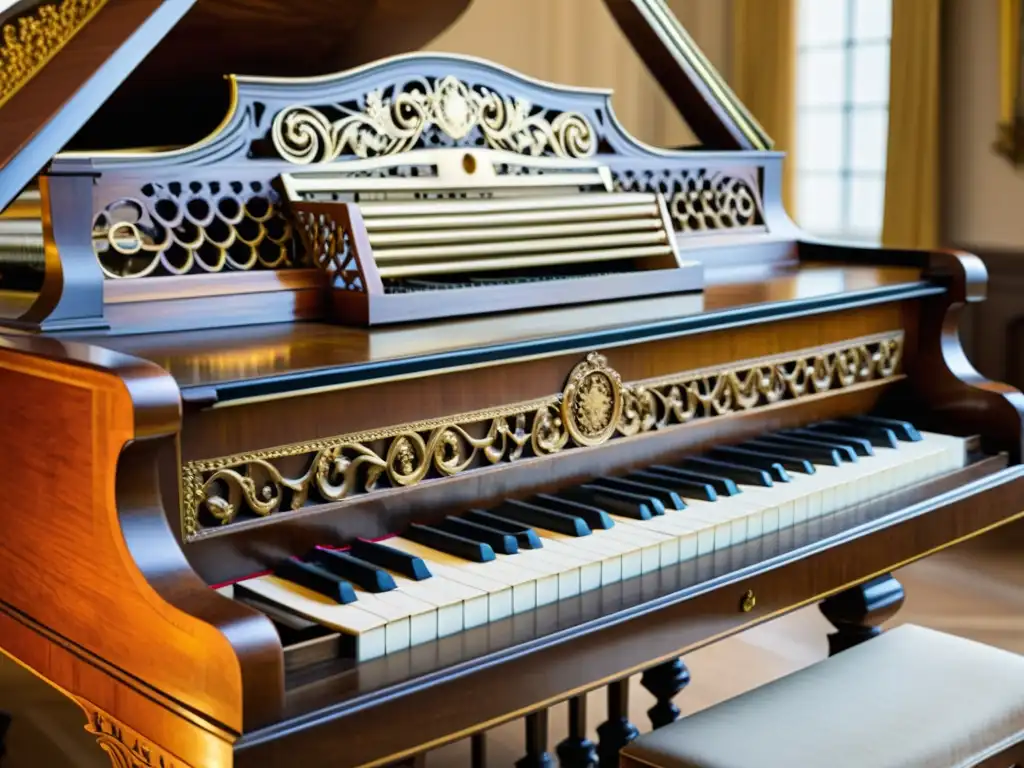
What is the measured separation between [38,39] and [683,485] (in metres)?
1.13

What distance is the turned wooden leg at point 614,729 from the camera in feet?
8.68

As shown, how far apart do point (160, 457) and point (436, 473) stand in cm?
42

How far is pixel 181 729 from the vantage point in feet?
4.38

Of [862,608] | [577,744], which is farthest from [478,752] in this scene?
[862,608]

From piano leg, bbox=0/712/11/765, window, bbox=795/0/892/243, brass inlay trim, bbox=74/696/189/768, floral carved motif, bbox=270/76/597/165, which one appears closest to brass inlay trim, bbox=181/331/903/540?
brass inlay trim, bbox=74/696/189/768

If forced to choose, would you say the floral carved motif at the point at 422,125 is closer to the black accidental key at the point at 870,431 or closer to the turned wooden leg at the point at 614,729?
the black accidental key at the point at 870,431

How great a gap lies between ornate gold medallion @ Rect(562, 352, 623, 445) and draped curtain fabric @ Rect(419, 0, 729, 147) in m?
4.57

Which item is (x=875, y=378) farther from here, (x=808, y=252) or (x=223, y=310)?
(x=223, y=310)

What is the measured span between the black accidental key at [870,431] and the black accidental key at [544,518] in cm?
77

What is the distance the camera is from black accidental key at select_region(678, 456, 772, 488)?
2.03m

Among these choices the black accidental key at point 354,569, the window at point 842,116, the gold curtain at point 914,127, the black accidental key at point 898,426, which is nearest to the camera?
the black accidental key at point 354,569

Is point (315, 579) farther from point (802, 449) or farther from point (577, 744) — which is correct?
point (577, 744)

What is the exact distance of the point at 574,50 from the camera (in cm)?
642

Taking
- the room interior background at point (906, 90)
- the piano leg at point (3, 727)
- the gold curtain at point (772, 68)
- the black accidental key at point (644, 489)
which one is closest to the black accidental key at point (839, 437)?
the black accidental key at point (644, 489)
